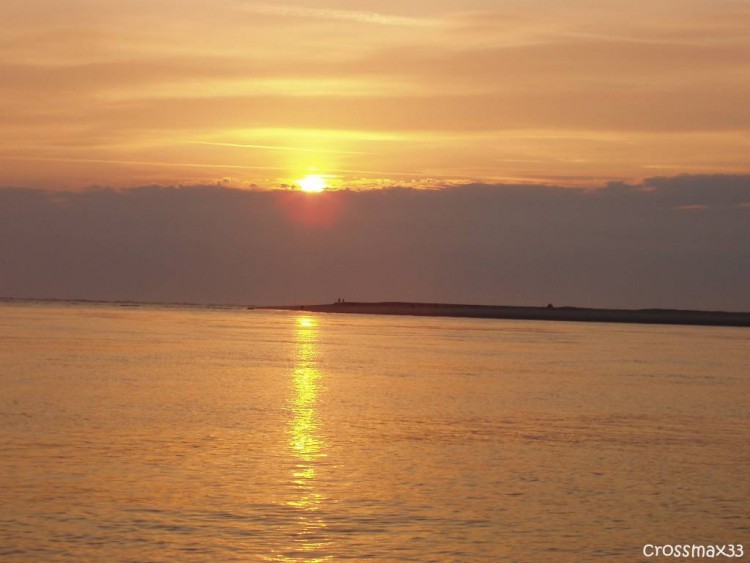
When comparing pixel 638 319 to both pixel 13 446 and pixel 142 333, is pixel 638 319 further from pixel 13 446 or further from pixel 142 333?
pixel 13 446

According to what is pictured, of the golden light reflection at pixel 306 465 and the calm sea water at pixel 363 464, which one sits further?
the calm sea water at pixel 363 464

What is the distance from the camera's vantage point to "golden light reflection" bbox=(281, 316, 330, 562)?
15320 millimetres

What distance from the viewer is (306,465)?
850 inches

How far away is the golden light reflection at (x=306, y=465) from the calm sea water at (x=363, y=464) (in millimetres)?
56

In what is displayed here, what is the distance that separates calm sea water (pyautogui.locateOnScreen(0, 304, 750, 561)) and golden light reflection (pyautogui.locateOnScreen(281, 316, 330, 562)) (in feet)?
0.18

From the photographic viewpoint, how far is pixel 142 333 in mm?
79750

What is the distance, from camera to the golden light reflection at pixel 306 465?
15.3m

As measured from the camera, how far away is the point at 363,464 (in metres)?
21.8

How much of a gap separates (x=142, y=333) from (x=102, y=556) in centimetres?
6656

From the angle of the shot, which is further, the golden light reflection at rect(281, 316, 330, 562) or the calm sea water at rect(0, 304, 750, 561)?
the calm sea water at rect(0, 304, 750, 561)

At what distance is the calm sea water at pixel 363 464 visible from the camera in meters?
15.8

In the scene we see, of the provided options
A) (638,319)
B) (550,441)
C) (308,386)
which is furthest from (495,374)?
(638,319)

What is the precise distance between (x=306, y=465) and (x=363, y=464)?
1136 millimetres

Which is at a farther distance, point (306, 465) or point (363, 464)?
point (363, 464)
